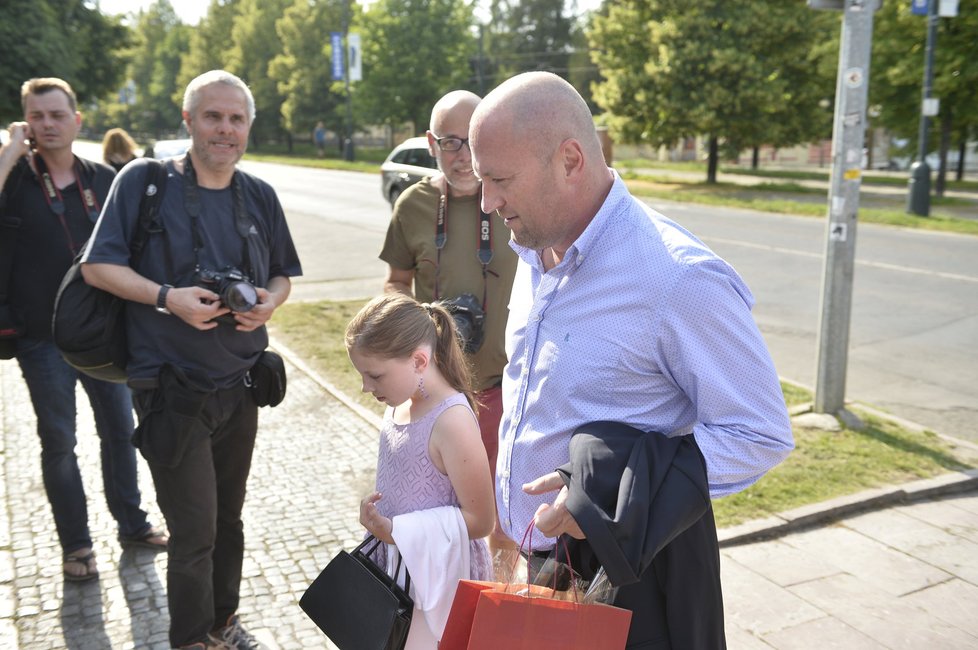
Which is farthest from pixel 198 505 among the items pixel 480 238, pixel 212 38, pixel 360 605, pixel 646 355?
pixel 212 38

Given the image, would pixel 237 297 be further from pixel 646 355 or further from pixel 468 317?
pixel 646 355

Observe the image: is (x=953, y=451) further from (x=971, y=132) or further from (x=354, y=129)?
(x=354, y=129)

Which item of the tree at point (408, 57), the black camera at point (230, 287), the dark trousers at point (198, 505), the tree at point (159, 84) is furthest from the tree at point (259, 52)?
the black camera at point (230, 287)

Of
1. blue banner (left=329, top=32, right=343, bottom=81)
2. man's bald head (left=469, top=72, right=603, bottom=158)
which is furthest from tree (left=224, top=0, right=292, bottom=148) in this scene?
man's bald head (left=469, top=72, right=603, bottom=158)

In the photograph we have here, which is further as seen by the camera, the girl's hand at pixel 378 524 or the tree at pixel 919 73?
the tree at pixel 919 73

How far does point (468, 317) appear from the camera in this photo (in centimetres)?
345

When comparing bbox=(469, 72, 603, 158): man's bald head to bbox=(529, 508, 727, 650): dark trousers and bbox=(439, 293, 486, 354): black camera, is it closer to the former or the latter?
bbox=(529, 508, 727, 650): dark trousers

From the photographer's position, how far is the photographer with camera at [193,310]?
323 centimetres

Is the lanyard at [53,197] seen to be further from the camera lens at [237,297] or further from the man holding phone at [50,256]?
the camera lens at [237,297]

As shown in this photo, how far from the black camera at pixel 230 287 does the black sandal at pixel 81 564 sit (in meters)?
1.82

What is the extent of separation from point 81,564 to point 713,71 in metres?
26.5

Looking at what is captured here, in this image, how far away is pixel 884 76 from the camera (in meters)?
25.6

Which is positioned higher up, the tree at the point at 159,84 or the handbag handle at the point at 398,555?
the tree at the point at 159,84

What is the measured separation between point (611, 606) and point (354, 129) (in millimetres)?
61602
